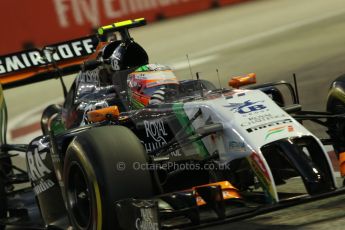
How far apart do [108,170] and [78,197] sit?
0.72 meters

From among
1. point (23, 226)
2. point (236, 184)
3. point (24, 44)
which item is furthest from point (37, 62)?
point (24, 44)

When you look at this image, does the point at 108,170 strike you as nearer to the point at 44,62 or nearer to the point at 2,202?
the point at 2,202

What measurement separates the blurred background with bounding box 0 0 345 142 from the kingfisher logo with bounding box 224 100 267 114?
21.4 feet

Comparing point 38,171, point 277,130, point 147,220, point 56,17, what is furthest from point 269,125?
point 56,17

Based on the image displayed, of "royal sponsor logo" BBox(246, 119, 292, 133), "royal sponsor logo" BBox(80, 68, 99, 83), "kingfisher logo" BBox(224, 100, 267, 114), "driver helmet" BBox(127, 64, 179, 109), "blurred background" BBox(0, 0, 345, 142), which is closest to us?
"royal sponsor logo" BBox(246, 119, 292, 133)

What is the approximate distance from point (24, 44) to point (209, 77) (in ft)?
17.7

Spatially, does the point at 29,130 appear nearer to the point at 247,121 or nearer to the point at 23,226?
the point at 23,226

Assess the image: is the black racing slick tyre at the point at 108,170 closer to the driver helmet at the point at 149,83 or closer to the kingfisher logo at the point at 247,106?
the kingfisher logo at the point at 247,106

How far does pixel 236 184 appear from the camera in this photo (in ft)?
22.0

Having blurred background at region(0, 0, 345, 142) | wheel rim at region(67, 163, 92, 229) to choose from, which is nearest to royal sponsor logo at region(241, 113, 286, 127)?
wheel rim at region(67, 163, 92, 229)

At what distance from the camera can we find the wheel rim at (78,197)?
269 inches

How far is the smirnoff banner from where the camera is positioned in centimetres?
1962

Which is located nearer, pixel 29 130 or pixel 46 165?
pixel 46 165

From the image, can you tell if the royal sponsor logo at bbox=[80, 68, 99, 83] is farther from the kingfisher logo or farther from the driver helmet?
the kingfisher logo
